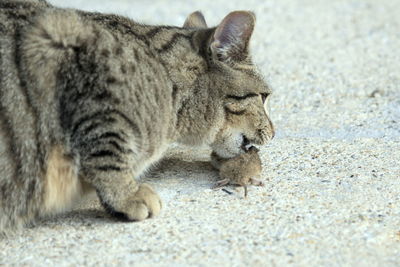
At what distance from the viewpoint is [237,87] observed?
4117mm

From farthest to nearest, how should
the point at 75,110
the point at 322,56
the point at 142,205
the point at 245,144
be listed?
the point at 322,56 → the point at 245,144 → the point at 142,205 → the point at 75,110

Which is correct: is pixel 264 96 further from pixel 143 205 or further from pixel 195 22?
pixel 143 205

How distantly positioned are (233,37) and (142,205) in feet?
3.89

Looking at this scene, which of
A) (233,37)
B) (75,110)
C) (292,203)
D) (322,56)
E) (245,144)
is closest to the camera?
(75,110)

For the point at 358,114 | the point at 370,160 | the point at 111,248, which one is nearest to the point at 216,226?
the point at 111,248

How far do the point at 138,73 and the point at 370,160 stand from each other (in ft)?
5.85

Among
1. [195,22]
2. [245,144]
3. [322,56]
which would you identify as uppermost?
[195,22]

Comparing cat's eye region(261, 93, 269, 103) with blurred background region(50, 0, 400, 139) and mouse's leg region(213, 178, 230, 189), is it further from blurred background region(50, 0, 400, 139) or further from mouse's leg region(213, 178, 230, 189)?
blurred background region(50, 0, 400, 139)

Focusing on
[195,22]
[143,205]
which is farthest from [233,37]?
[143,205]

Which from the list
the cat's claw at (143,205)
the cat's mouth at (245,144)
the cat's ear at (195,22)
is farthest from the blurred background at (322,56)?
the cat's claw at (143,205)

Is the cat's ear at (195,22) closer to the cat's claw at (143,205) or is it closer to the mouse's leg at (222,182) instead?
the mouse's leg at (222,182)

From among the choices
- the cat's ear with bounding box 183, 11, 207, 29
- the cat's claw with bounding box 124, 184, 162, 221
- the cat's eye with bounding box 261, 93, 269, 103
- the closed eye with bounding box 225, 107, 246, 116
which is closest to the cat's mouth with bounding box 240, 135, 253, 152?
the closed eye with bounding box 225, 107, 246, 116

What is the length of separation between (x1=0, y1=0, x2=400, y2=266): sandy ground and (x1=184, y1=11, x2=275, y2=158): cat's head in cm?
31

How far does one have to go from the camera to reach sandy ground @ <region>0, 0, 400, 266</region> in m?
3.36
